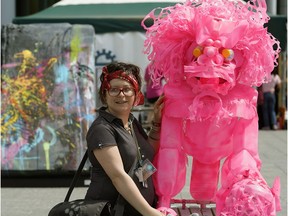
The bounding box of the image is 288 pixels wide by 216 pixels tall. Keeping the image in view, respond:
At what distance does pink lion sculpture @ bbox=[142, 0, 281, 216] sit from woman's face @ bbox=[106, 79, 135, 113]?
1.40 ft

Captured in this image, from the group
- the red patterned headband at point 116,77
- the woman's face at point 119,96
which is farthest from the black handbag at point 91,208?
the red patterned headband at point 116,77

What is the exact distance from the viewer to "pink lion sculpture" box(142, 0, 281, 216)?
4234 mm

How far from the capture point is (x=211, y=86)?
4207 mm

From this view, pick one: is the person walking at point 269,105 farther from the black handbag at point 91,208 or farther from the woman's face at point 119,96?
the black handbag at point 91,208

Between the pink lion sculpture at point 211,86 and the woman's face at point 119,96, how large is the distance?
43cm

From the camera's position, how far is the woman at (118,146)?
12.5 ft

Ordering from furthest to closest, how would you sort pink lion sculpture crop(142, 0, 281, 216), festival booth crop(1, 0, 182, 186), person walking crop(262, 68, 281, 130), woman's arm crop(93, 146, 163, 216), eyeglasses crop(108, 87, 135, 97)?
person walking crop(262, 68, 281, 130) < festival booth crop(1, 0, 182, 186) < pink lion sculpture crop(142, 0, 281, 216) < eyeglasses crop(108, 87, 135, 97) < woman's arm crop(93, 146, 163, 216)

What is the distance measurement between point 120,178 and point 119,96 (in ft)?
1.58

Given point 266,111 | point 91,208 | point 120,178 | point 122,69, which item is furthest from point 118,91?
point 266,111

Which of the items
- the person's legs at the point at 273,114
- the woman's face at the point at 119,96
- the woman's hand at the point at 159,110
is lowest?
the person's legs at the point at 273,114

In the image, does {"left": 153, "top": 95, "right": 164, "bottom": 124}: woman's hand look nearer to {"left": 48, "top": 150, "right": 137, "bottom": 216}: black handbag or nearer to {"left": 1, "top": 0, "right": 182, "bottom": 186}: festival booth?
{"left": 48, "top": 150, "right": 137, "bottom": 216}: black handbag

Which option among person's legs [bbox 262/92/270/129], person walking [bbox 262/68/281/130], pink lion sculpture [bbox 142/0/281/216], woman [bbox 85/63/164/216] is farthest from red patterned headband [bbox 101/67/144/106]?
Result: person's legs [bbox 262/92/270/129]

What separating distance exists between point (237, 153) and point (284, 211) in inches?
112

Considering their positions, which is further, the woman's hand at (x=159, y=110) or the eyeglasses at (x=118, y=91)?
the woman's hand at (x=159, y=110)
